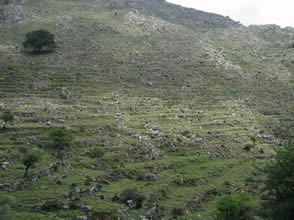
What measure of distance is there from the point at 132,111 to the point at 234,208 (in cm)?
3056

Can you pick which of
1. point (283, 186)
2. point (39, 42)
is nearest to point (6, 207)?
point (283, 186)

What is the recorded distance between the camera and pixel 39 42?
223ft

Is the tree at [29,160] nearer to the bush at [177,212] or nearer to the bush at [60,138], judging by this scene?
the bush at [60,138]

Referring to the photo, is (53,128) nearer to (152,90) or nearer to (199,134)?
(199,134)

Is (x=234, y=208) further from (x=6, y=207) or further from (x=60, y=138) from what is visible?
(x=60, y=138)

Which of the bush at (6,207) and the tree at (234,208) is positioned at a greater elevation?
the tree at (234,208)

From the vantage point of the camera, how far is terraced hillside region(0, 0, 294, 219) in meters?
A: 27.6

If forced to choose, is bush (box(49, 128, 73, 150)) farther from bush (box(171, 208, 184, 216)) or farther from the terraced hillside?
bush (box(171, 208, 184, 216))

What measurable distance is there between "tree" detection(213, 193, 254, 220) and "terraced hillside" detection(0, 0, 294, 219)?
4521 millimetres

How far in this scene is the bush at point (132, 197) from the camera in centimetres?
2600

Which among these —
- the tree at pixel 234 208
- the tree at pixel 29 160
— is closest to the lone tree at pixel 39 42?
the tree at pixel 29 160

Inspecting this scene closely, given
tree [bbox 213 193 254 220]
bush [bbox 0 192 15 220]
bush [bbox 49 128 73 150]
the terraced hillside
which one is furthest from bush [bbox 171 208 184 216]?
bush [bbox 49 128 73 150]

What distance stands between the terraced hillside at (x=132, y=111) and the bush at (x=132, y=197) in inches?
21.3

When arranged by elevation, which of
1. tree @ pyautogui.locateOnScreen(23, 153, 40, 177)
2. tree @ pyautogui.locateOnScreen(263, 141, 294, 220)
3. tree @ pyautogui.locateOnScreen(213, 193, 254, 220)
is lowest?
tree @ pyautogui.locateOnScreen(23, 153, 40, 177)
